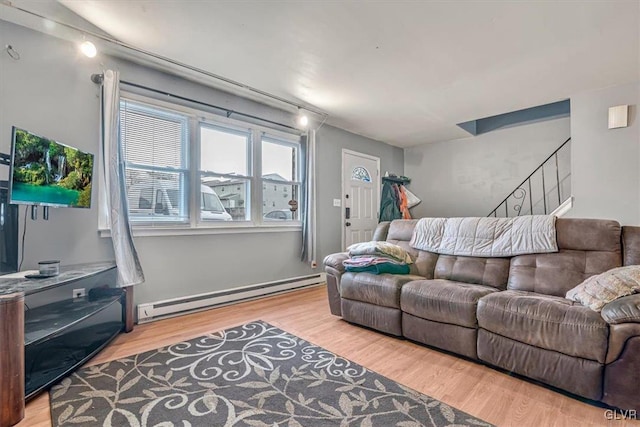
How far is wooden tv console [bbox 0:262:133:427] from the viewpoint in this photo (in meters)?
1.45

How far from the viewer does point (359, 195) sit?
16.9 feet

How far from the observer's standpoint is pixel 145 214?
2.98 m

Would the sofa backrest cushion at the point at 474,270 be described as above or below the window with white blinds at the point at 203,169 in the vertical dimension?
below

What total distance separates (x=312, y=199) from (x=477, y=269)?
2.27 m

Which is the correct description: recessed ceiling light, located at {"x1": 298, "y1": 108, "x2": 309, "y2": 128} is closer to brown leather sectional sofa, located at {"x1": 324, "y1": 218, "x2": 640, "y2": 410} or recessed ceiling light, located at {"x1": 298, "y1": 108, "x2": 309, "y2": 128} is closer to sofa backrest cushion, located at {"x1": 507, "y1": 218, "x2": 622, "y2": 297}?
brown leather sectional sofa, located at {"x1": 324, "y1": 218, "x2": 640, "y2": 410}

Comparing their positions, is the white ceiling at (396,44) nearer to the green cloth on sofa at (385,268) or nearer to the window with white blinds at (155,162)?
the window with white blinds at (155,162)

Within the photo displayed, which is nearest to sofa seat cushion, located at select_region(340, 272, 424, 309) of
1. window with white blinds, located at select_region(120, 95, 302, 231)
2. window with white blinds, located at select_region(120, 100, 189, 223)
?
window with white blinds, located at select_region(120, 95, 302, 231)

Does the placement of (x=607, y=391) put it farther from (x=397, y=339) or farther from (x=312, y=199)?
(x=312, y=199)

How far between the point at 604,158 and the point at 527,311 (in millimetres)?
2735

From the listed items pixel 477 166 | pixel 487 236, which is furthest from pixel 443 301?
pixel 477 166

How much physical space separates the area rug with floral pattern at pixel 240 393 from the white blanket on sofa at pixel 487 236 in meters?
1.43

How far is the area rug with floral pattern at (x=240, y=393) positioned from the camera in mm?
1508

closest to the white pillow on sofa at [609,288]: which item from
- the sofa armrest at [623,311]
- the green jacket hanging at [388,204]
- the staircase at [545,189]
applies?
the sofa armrest at [623,311]

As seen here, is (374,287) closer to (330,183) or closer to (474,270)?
(474,270)
